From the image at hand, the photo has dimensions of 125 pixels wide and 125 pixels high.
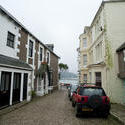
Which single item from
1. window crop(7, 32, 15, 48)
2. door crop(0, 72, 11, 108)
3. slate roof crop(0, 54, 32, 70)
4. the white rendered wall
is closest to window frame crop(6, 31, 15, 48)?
window crop(7, 32, 15, 48)

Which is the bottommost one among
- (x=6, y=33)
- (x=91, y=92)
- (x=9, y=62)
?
(x=91, y=92)

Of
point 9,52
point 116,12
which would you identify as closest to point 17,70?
point 9,52

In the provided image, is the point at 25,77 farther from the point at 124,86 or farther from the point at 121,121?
the point at 124,86

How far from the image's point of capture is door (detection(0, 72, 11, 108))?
6857 mm

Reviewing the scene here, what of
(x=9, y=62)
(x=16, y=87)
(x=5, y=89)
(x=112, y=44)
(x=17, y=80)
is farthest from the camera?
(x=112, y=44)

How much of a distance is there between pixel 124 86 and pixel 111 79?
1.17 m

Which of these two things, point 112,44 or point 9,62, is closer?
point 9,62

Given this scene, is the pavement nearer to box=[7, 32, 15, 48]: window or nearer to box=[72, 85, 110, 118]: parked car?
box=[72, 85, 110, 118]: parked car

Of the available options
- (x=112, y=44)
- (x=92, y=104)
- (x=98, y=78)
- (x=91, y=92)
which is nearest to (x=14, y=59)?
(x=91, y=92)

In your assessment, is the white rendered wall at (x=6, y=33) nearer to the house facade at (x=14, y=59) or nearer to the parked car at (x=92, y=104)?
the house facade at (x=14, y=59)

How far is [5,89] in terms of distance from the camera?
7.30m

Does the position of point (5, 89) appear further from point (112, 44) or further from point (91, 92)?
point (112, 44)

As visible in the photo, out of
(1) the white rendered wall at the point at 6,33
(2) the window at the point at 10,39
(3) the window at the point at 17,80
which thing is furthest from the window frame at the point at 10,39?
(3) the window at the point at 17,80

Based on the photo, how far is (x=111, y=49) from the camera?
31.6ft
